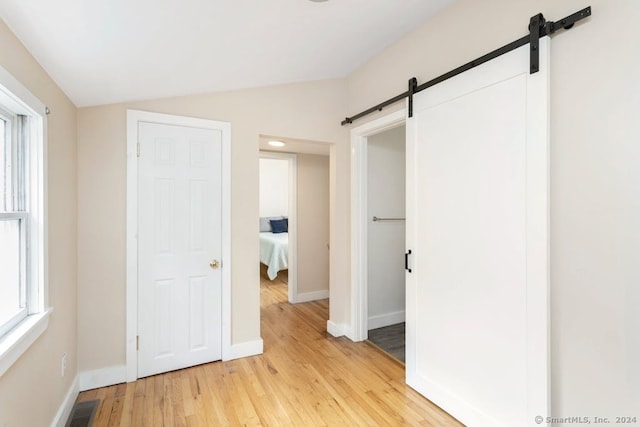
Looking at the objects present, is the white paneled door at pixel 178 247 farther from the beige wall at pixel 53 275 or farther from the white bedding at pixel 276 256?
the white bedding at pixel 276 256

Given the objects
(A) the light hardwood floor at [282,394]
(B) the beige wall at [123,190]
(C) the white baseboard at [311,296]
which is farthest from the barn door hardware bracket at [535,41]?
(C) the white baseboard at [311,296]

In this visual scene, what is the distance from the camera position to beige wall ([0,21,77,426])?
1301 mm

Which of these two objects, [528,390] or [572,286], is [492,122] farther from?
[528,390]

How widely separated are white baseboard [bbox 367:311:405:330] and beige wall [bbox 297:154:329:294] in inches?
53.8

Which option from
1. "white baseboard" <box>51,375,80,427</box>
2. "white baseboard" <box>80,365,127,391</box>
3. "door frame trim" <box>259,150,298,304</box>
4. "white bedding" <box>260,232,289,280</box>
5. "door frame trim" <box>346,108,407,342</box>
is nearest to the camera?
"white baseboard" <box>51,375,80,427</box>

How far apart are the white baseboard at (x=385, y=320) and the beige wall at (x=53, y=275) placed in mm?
2636

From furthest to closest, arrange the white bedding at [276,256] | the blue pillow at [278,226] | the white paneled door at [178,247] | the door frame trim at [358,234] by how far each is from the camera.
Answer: the blue pillow at [278,226]
the white bedding at [276,256]
the door frame trim at [358,234]
the white paneled door at [178,247]

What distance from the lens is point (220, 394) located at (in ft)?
7.23

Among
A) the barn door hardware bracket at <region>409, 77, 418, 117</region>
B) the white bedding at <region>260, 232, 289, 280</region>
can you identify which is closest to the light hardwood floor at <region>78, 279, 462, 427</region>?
the barn door hardware bracket at <region>409, 77, 418, 117</region>

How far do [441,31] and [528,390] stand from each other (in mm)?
2243

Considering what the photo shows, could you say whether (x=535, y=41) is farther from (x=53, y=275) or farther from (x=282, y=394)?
(x=53, y=275)

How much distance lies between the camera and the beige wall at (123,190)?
224 cm

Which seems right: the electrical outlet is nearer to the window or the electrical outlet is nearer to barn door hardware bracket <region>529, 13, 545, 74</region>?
the window

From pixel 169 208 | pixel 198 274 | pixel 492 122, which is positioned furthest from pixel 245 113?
pixel 492 122
